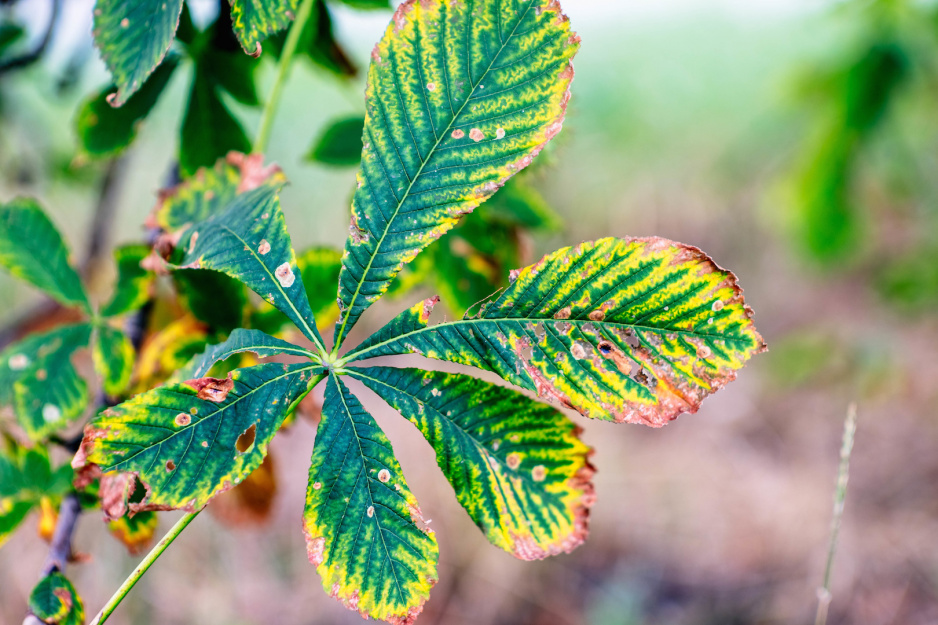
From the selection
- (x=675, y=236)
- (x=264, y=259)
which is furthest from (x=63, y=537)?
(x=675, y=236)

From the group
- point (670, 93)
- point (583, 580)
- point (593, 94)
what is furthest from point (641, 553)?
point (670, 93)

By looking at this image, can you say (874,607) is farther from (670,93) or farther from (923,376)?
(670,93)

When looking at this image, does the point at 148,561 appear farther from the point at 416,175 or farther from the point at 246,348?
the point at 416,175

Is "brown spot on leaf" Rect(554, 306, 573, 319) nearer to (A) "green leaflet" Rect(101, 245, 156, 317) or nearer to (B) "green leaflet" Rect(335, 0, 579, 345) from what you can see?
(B) "green leaflet" Rect(335, 0, 579, 345)

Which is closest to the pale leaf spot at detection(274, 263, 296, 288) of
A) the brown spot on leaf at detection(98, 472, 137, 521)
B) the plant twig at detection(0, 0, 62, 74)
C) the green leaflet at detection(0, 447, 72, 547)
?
the brown spot on leaf at detection(98, 472, 137, 521)

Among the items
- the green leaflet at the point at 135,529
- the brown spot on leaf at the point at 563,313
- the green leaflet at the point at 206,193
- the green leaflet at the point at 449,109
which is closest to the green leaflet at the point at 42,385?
the green leaflet at the point at 135,529
